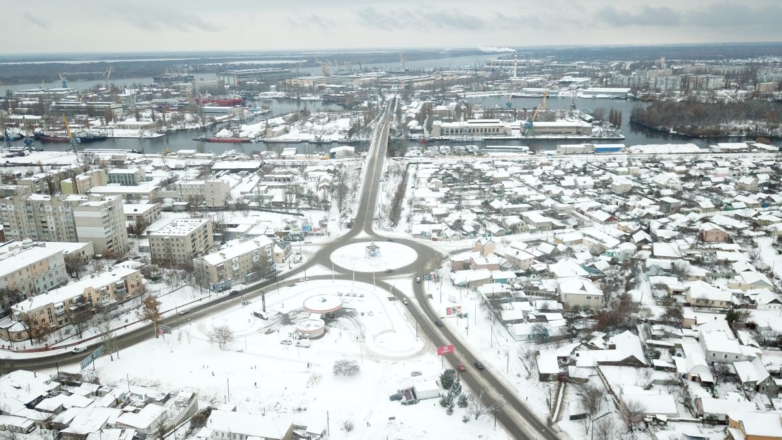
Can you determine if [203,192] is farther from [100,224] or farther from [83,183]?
[100,224]

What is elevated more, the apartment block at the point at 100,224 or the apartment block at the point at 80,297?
the apartment block at the point at 100,224

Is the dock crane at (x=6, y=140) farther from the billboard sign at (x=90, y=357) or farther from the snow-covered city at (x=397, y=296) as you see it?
the billboard sign at (x=90, y=357)

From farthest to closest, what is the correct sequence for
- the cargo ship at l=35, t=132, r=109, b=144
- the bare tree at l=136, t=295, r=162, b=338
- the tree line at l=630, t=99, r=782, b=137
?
the cargo ship at l=35, t=132, r=109, b=144 < the tree line at l=630, t=99, r=782, b=137 < the bare tree at l=136, t=295, r=162, b=338

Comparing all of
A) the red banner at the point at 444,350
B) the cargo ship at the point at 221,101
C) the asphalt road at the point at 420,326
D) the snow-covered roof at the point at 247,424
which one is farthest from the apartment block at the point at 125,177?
the cargo ship at the point at 221,101

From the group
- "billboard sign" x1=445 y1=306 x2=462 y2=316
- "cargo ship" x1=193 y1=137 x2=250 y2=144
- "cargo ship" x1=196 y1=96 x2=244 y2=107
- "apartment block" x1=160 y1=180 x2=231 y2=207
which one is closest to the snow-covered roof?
"billboard sign" x1=445 y1=306 x2=462 y2=316

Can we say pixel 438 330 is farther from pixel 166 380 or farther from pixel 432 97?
pixel 432 97

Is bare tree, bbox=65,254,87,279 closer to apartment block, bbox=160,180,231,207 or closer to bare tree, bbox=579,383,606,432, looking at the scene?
apartment block, bbox=160,180,231,207

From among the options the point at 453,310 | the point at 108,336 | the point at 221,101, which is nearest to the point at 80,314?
the point at 108,336
